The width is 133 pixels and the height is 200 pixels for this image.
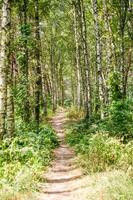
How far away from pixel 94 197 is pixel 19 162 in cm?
416

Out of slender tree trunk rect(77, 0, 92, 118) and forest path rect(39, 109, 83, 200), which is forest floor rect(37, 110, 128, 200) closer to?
forest path rect(39, 109, 83, 200)

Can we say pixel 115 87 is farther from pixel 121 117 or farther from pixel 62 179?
pixel 62 179

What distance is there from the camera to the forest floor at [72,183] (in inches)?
395

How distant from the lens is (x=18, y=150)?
45.6 ft

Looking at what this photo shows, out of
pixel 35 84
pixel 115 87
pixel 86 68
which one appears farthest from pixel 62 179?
pixel 86 68

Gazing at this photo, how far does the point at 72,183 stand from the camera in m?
12.4

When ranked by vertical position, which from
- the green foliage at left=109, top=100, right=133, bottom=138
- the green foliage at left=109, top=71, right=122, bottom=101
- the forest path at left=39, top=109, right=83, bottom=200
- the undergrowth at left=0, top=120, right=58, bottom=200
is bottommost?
the forest path at left=39, top=109, right=83, bottom=200

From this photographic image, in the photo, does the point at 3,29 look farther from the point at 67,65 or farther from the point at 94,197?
the point at 67,65

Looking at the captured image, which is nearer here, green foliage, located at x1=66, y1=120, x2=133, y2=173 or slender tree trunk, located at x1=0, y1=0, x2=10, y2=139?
green foliage, located at x1=66, y1=120, x2=133, y2=173

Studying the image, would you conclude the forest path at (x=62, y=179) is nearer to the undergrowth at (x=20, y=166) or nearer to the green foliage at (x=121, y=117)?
the undergrowth at (x=20, y=166)

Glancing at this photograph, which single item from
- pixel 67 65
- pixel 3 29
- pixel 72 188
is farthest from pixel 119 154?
pixel 67 65

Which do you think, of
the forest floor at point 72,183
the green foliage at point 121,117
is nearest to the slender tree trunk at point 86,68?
the green foliage at point 121,117

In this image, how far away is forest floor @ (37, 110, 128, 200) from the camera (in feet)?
32.9

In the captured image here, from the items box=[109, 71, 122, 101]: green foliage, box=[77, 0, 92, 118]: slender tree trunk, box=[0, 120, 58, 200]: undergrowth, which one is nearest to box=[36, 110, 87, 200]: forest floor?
box=[0, 120, 58, 200]: undergrowth
